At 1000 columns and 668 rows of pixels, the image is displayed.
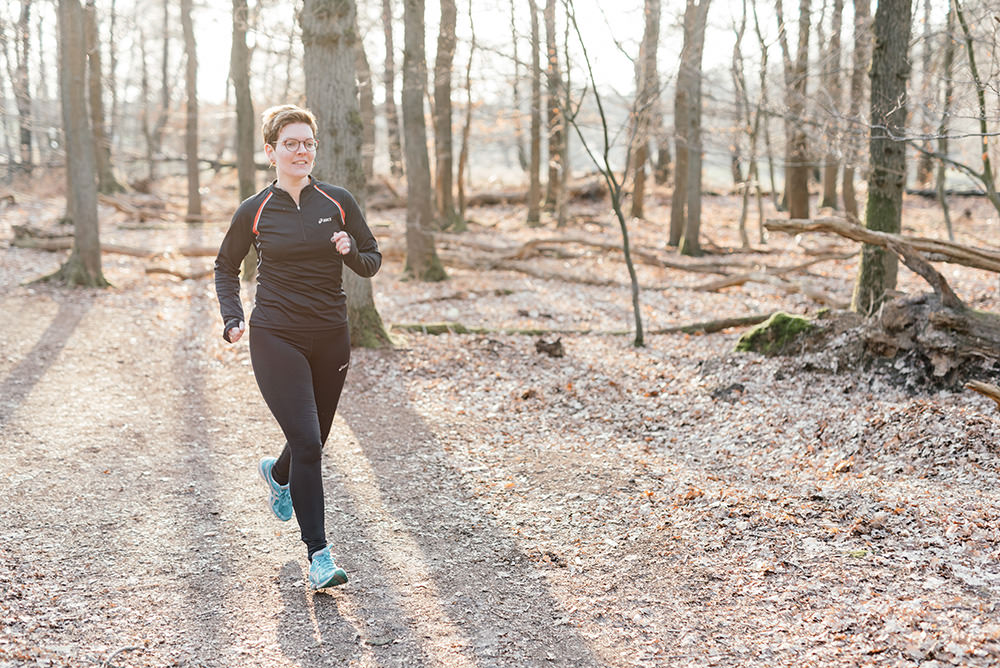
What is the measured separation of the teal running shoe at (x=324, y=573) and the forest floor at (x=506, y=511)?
111 millimetres

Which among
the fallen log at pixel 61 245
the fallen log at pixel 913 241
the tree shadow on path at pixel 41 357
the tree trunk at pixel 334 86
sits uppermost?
the tree trunk at pixel 334 86

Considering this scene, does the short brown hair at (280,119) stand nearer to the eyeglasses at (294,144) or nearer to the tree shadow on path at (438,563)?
the eyeglasses at (294,144)

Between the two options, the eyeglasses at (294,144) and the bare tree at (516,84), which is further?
the bare tree at (516,84)

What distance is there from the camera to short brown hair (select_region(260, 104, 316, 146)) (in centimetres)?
384

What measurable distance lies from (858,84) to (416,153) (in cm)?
997

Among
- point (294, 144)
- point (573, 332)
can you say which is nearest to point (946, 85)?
point (573, 332)

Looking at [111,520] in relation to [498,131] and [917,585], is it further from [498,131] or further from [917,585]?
[498,131]

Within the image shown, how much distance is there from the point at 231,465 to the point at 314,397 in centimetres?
252

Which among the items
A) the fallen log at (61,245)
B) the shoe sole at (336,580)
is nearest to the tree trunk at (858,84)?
the shoe sole at (336,580)

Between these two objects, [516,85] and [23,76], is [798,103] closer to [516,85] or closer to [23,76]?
[516,85]

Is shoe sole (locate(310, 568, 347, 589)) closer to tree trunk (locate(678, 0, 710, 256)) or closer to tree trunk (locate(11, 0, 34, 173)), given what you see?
tree trunk (locate(11, 0, 34, 173))

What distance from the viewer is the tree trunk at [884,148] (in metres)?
8.33

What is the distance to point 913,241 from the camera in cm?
747

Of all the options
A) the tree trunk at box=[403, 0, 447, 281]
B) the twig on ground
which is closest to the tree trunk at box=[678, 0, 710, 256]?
the tree trunk at box=[403, 0, 447, 281]
